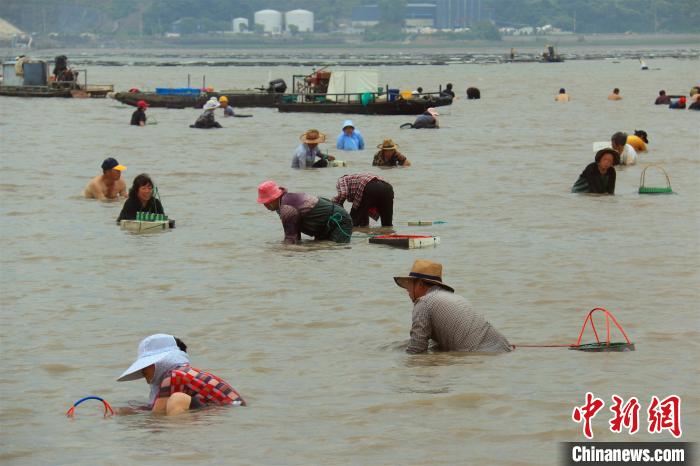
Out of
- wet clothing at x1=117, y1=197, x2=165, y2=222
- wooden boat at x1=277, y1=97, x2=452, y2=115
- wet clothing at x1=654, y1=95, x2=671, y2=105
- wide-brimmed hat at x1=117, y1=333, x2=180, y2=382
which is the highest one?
wet clothing at x1=654, y1=95, x2=671, y2=105

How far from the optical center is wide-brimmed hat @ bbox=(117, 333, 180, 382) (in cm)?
958

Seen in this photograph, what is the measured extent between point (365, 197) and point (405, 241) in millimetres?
969

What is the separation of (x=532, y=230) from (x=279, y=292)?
6.17 meters

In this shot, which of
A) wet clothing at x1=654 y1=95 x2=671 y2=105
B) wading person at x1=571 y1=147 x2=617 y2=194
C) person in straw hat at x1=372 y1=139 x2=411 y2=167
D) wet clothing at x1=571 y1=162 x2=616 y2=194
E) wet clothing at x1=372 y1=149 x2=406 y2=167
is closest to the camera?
wading person at x1=571 y1=147 x2=617 y2=194

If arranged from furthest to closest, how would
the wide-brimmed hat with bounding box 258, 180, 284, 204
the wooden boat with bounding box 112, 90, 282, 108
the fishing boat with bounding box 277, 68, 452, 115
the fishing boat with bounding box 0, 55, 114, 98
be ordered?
the fishing boat with bounding box 0, 55, 114, 98
the wooden boat with bounding box 112, 90, 282, 108
the fishing boat with bounding box 277, 68, 452, 115
the wide-brimmed hat with bounding box 258, 180, 284, 204

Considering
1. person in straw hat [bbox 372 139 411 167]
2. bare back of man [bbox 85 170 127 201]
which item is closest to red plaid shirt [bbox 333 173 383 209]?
bare back of man [bbox 85 170 127 201]

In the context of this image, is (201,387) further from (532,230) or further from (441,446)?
(532,230)

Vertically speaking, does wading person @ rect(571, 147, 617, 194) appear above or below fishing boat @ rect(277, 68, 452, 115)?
below

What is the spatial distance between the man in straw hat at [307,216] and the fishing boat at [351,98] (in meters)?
34.8

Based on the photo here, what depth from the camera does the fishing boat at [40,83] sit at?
6794cm

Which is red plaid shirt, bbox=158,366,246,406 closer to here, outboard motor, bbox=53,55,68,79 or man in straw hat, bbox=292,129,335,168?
man in straw hat, bbox=292,129,335,168

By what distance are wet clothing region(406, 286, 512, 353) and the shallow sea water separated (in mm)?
164

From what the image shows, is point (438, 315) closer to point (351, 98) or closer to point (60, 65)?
point (351, 98)

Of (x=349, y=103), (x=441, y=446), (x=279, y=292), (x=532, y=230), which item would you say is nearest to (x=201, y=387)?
(x=441, y=446)
